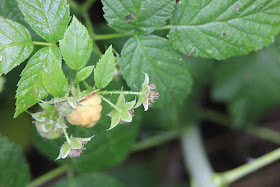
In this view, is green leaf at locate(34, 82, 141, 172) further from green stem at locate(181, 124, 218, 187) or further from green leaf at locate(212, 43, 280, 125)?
green leaf at locate(212, 43, 280, 125)

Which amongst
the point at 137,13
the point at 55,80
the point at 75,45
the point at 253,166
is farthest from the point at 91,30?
the point at 253,166

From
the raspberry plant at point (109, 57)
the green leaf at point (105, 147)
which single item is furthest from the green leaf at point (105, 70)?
the green leaf at point (105, 147)

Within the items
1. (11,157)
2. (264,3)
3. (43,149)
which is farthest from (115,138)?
(264,3)

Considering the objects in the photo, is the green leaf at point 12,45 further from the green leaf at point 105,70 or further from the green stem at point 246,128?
the green stem at point 246,128

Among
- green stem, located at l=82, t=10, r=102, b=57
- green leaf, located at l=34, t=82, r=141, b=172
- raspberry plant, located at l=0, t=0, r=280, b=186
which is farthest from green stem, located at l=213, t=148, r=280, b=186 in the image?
green stem, located at l=82, t=10, r=102, b=57

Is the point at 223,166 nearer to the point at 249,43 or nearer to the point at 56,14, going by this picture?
the point at 249,43

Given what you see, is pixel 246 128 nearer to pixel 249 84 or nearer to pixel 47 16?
pixel 249 84
